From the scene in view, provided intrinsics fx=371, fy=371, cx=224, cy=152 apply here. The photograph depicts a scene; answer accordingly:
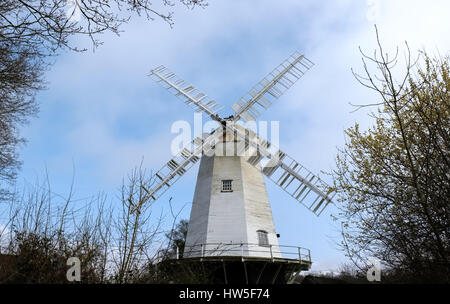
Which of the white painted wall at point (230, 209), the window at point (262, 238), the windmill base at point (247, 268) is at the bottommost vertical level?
the windmill base at point (247, 268)

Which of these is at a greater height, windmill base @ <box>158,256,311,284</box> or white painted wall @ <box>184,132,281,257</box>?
white painted wall @ <box>184,132,281,257</box>

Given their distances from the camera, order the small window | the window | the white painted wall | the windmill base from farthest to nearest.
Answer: the small window → the window → the white painted wall → the windmill base

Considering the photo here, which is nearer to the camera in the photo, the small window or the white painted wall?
the white painted wall

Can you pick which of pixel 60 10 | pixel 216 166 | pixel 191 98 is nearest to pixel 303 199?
pixel 216 166

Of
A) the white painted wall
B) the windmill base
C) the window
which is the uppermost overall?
the white painted wall

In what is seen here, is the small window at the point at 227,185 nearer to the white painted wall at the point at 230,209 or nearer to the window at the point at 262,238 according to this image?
the white painted wall at the point at 230,209

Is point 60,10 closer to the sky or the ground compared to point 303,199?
closer to the ground

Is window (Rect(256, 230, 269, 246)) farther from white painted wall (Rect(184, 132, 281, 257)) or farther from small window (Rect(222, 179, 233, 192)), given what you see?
small window (Rect(222, 179, 233, 192))

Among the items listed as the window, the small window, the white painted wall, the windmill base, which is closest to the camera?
the windmill base

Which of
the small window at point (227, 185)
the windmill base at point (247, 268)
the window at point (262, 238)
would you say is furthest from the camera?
the small window at point (227, 185)

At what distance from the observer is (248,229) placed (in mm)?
14086

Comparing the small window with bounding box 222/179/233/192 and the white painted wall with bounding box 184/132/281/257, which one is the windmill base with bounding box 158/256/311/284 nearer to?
the white painted wall with bounding box 184/132/281/257
